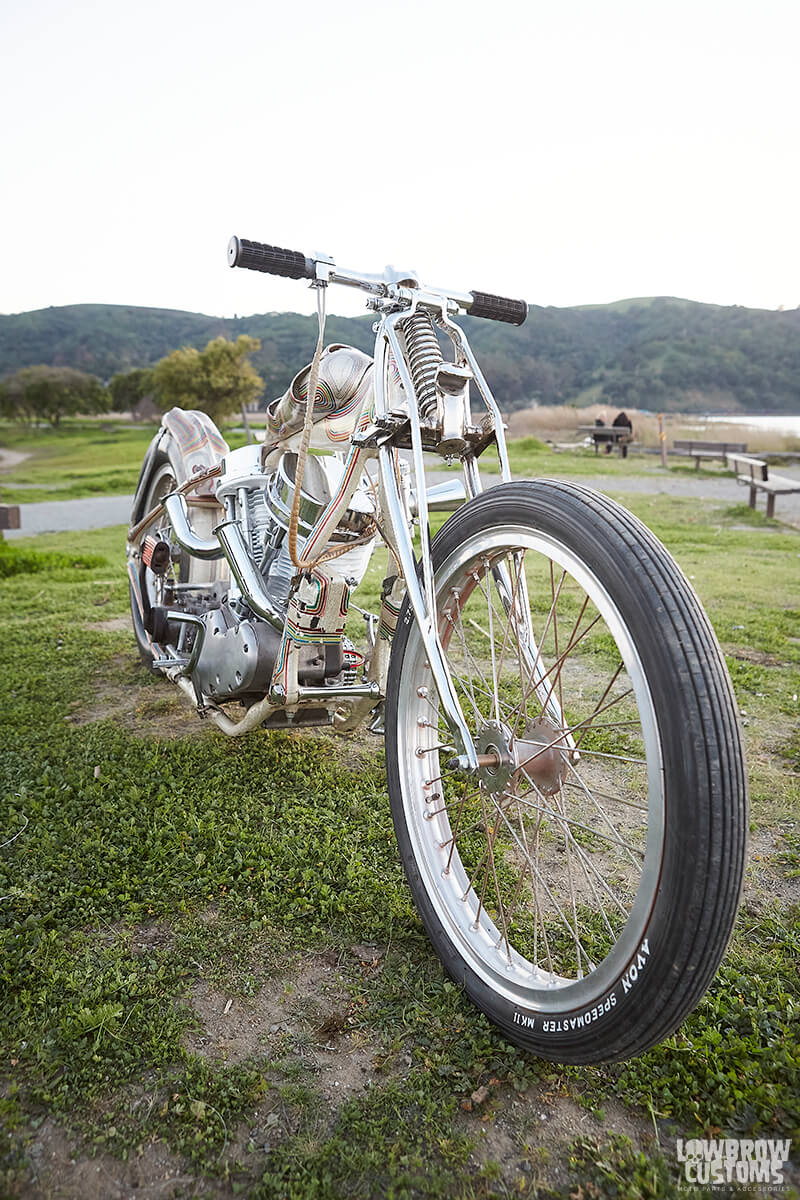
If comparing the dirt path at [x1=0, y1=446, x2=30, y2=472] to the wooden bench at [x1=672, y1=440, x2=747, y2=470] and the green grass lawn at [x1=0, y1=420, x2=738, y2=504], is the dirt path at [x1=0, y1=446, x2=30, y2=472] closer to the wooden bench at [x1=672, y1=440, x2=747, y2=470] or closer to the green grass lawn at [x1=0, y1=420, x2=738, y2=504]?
the green grass lawn at [x1=0, y1=420, x2=738, y2=504]

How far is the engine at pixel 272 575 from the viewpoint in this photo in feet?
9.62

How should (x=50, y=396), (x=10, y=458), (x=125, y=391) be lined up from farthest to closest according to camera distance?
(x=125, y=391) → (x=50, y=396) → (x=10, y=458)

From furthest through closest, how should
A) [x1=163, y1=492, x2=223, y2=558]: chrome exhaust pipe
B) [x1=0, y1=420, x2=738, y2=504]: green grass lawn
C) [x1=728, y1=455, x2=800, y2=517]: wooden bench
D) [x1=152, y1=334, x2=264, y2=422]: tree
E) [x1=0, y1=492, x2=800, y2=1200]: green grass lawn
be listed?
1. [x1=152, y1=334, x2=264, y2=422]: tree
2. [x1=0, y1=420, x2=738, y2=504]: green grass lawn
3. [x1=728, y1=455, x2=800, y2=517]: wooden bench
4. [x1=163, y1=492, x2=223, y2=558]: chrome exhaust pipe
5. [x1=0, y1=492, x2=800, y2=1200]: green grass lawn

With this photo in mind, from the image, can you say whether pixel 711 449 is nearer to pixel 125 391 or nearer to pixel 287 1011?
pixel 287 1011

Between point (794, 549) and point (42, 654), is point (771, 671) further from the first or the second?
point (794, 549)

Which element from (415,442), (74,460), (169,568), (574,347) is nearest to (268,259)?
(415,442)

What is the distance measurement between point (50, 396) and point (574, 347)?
74.5 meters

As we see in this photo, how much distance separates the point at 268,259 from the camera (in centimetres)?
231

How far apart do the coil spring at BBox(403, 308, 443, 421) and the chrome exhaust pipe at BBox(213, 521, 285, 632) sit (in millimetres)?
1058

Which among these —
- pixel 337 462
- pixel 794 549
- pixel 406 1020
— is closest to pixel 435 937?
pixel 406 1020

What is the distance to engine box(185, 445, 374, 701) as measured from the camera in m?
2.93

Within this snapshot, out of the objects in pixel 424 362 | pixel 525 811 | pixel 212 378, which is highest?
pixel 212 378

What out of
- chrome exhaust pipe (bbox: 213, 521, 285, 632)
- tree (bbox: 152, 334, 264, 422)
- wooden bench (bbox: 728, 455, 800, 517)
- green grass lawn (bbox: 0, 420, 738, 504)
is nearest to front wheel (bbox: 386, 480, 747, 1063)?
green grass lawn (bbox: 0, 420, 738, 504)

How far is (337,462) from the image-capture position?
3.07 metres
